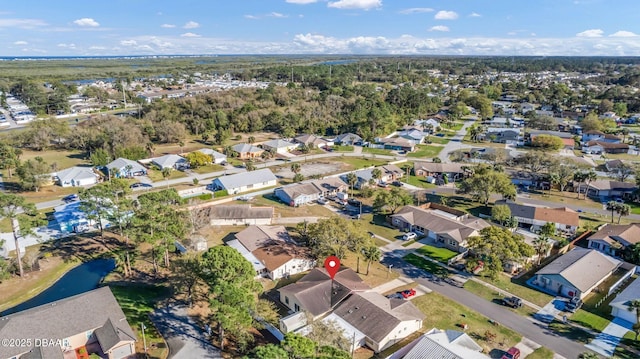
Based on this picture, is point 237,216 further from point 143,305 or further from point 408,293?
point 408,293

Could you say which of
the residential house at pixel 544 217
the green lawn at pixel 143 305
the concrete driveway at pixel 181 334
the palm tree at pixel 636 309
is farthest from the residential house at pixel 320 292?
the residential house at pixel 544 217

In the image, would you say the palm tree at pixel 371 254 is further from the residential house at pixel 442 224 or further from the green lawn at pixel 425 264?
the residential house at pixel 442 224

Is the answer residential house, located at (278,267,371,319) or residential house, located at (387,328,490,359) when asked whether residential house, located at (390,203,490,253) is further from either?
residential house, located at (387,328,490,359)

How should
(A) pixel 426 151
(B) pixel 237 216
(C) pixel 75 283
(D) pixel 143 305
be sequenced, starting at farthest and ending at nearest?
(A) pixel 426 151 → (B) pixel 237 216 → (C) pixel 75 283 → (D) pixel 143 305

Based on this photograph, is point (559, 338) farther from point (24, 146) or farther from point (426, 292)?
point (24, 146)

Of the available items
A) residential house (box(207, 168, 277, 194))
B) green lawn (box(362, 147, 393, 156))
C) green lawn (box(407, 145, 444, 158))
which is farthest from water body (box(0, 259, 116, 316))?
green lawn (box(407, 145, 444, 158))

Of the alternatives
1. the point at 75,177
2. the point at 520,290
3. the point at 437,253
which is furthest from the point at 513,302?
the point at 75,177

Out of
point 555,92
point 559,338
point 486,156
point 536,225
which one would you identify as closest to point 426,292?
point 559,338
